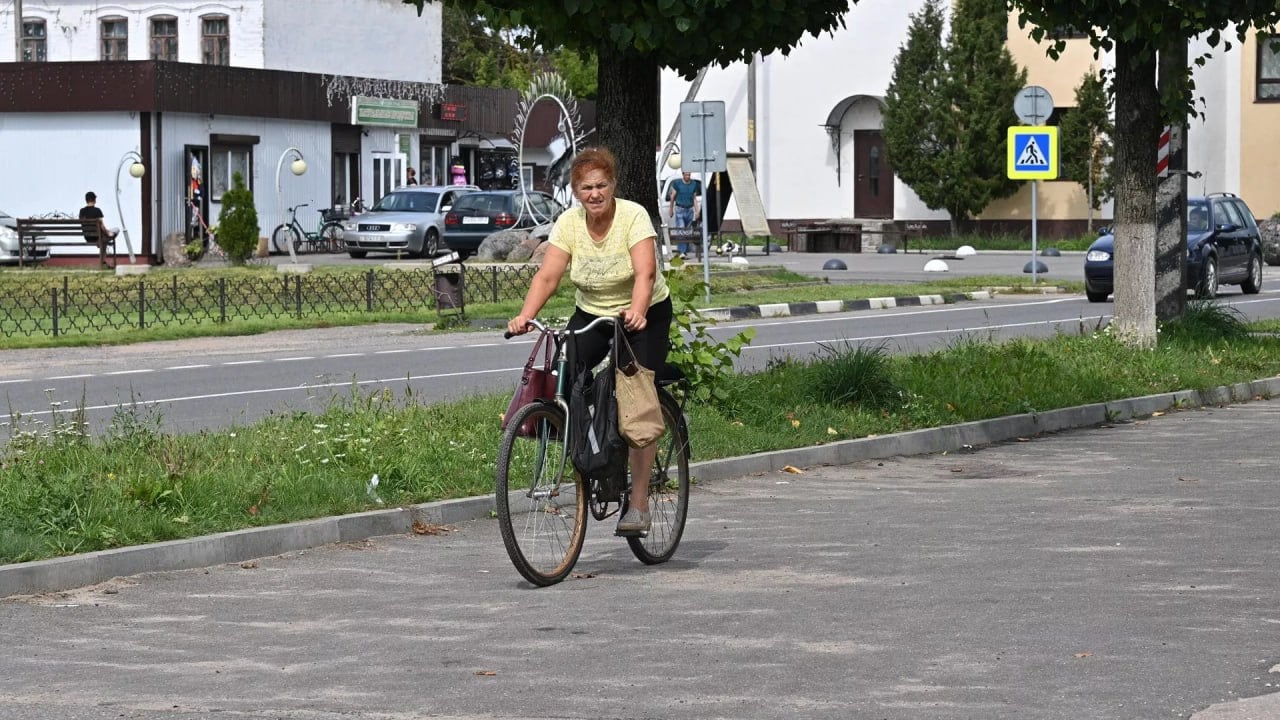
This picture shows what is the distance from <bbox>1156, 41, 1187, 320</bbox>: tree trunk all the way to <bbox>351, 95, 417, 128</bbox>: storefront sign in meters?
34.6

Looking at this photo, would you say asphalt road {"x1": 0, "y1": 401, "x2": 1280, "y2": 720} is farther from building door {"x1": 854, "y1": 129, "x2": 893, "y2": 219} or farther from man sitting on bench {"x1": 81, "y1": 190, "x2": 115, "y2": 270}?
building door {"x1": 854, "y1": 129, "x2": 893, "y2": 219}

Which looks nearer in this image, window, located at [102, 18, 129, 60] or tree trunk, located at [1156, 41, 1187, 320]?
tree trunk, located at [1156, 41, 1187, 320]

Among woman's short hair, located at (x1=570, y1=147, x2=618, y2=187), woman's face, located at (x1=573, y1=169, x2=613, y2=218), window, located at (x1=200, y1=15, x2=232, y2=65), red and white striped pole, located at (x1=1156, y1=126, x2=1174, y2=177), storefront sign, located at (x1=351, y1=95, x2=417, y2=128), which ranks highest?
window, located at (x1=200, y1=15, x2=232, y2=65)

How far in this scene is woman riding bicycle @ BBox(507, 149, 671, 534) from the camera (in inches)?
334

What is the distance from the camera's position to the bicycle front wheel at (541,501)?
26.8 ft

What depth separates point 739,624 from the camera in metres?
7.38

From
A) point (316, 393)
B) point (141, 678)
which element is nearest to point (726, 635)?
point (141, 678)

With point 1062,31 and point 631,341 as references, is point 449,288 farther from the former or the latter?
point 631,341

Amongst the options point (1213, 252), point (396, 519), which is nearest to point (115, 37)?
point (1213, 252)

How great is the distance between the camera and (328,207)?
5144cm

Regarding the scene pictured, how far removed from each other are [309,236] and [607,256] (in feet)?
133

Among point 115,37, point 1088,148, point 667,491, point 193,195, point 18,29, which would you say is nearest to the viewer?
point 667,491

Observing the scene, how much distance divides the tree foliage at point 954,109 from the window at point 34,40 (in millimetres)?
25801

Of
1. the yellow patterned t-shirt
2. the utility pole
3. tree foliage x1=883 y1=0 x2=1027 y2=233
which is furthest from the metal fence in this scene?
the utility pole
